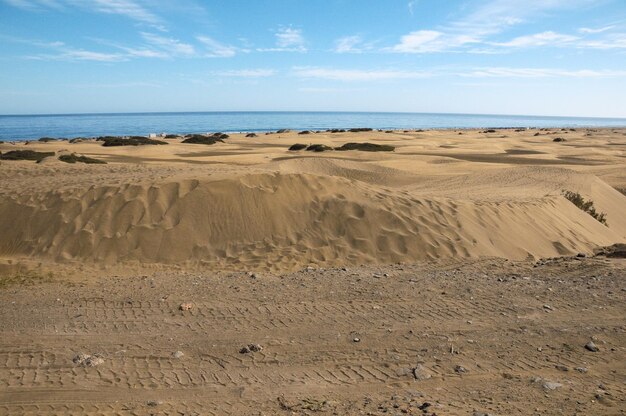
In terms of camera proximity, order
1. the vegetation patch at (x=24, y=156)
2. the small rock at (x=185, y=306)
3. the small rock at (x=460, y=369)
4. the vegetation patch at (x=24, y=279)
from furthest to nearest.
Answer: the vegetation patch at (x=24, y=156), the vegetation patch at (x=24, y=279), the small rock at (x=185, y=306), the small rock at (x=460, y=369)

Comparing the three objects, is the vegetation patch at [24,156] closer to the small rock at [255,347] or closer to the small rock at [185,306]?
the small rock at [185,306]

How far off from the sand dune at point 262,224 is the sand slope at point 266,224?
0.02 metres

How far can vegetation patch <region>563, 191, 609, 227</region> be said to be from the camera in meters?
15.3

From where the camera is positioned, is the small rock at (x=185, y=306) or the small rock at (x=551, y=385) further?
the small rock at (x=185, y=306)

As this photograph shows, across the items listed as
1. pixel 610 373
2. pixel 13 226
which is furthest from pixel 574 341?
pixel 13 226

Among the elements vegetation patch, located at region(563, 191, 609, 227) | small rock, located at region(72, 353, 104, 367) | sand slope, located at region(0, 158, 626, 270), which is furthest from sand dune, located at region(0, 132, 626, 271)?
small rock, located at region(72, 353, 104, 367)

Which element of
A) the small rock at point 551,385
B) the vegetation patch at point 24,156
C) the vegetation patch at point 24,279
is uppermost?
the vegetation patch at point 24,156

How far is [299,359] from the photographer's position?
17.0 ft

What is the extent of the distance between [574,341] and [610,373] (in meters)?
0.68

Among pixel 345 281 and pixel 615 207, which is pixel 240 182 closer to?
pixel 345 281

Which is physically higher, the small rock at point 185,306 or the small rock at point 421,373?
the small rock at point 185,306

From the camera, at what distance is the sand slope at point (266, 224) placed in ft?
31.3

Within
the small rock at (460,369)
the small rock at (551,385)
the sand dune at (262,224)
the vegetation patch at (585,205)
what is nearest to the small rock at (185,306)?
the sand dune at (262,224)

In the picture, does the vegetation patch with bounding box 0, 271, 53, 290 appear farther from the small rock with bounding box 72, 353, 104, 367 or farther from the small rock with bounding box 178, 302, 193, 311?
the small rock with bounding box 72, 353, 104, 367
